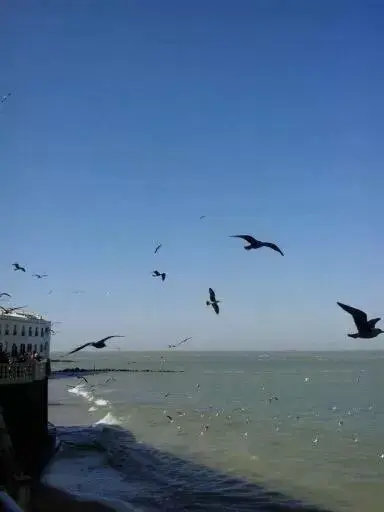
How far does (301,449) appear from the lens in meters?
37.2

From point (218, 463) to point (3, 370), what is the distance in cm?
1294

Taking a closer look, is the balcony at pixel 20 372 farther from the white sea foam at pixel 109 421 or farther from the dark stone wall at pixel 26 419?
the white sea foam at pixel 109 421

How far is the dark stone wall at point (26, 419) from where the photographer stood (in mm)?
26062

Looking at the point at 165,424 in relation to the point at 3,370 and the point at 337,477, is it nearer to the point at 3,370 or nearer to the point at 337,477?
the point at 337,477

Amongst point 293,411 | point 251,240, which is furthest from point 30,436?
point 293,411

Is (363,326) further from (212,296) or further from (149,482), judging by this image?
(149,482)

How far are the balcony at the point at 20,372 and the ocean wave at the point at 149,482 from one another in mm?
4196

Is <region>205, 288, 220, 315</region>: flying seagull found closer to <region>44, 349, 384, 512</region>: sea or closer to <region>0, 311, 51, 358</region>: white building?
<region>44, 349, 384, 512</region>: sea

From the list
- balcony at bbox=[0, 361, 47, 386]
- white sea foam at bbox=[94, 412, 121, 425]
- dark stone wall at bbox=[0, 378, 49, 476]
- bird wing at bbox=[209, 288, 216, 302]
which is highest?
bird wing at bbox=[209, 288, 216, 302]

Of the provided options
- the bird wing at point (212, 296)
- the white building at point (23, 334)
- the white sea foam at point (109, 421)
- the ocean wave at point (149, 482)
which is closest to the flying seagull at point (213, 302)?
the bird wing at point (212, 296)

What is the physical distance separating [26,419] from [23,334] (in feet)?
50.5

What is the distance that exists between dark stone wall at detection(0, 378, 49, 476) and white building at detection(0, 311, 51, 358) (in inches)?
172

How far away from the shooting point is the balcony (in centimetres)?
2579

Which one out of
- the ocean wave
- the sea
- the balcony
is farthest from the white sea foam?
the balcony
